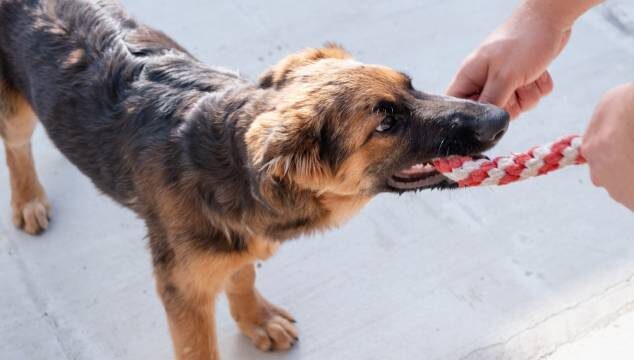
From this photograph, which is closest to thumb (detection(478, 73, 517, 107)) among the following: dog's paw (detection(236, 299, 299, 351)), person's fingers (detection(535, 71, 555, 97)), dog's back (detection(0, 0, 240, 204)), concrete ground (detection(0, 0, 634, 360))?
person's fingers (detection(535, 71, 555, 97))

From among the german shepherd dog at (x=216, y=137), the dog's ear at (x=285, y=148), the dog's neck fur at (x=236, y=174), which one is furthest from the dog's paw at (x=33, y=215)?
the dog's ear at (x=285, y=148)

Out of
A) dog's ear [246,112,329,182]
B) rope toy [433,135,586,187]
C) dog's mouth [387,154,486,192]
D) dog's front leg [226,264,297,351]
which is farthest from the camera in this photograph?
dog's front leg [226,264,297,351]

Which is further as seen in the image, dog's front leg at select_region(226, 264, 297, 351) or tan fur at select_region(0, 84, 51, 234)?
tan fur at select_region(0, 84, 51, 234)

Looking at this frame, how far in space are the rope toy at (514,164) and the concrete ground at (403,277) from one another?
4.13 ft

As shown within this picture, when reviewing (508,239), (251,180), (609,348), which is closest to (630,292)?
(609,348)

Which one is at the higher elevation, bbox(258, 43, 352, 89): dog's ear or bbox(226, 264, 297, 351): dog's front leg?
bbox(258, 43, 352, 89): dog's ear

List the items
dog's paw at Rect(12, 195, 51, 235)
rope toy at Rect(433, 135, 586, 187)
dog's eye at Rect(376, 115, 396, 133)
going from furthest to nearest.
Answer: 1. dog's paw at Rect(12, 195, 51, 235)
2. dog's eye at Rect(376, 115, 396, 133)
3. rope toy at Rect(433, 135, 586, 187)

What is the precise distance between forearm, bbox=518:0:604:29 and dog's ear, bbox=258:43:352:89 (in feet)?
2.57

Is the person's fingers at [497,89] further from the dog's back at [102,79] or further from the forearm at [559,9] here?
the dog's back at [102,79]

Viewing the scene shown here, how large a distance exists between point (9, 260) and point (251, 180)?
6.46 feet

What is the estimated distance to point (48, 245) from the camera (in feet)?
14.4

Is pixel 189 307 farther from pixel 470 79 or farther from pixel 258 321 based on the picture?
pixel 470 79

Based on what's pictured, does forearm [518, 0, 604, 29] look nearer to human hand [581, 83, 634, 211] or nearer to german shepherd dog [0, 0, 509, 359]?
german shepherd dog [0, 0, 509, 359]

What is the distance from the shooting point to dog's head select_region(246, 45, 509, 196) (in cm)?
292
